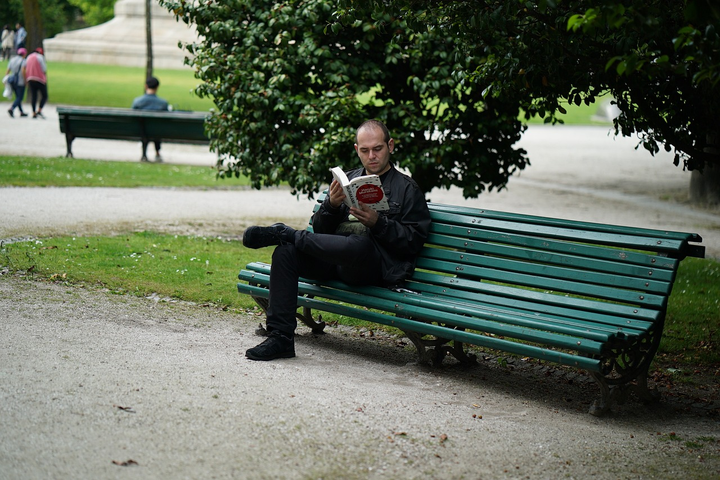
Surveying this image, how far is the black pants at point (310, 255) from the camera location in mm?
5402

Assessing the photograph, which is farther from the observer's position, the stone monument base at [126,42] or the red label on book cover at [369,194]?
the stone monument base at [126,42]

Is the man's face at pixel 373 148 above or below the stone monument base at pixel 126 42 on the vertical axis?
below

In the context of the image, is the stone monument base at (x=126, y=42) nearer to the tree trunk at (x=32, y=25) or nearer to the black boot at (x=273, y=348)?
the tree trunk at (x=32, y=25)

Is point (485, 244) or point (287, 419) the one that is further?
point (485, 244)

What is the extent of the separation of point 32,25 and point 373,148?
27767 mm

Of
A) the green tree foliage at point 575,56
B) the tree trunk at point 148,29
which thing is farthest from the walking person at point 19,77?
the green tree foliage at point 575,56

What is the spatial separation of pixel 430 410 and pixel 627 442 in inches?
40.3

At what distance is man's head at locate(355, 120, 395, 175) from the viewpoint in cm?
570

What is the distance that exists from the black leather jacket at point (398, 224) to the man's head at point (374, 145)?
12cm

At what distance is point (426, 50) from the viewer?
316 inches

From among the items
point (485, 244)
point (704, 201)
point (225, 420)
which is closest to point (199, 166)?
point (704, 201)

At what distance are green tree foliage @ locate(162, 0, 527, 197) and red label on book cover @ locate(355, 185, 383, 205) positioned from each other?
290 centimetres

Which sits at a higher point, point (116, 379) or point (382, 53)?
point (382, 53)

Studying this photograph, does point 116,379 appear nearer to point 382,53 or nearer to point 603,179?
point 382,53
